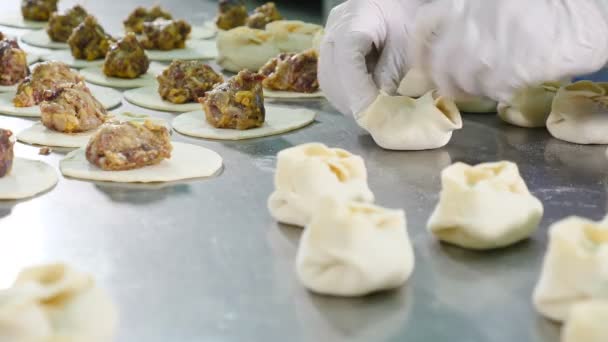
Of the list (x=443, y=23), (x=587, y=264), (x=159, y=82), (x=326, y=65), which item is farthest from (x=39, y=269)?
(x=159, y=82)

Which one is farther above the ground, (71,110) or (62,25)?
(71,110)

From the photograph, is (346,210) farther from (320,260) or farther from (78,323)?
(78,323)

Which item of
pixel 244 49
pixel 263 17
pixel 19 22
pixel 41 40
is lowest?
pixel 19 22

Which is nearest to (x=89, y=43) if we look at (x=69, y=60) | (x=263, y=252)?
(x=69, y=60)

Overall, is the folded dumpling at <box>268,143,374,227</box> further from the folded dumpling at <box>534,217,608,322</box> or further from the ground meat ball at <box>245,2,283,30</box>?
the ground meat ball at <box>245,2,283,30</box>

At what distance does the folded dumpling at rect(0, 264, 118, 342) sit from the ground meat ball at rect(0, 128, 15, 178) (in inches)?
36.4

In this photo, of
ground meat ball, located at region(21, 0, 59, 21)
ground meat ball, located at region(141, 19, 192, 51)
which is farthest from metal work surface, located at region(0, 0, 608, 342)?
ground meat ball, located at region(21, 0, 59, 21)

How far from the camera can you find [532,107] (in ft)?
9.76

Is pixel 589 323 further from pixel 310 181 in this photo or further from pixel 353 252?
pixel 310 181

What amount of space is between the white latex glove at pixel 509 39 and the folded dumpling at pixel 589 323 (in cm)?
110

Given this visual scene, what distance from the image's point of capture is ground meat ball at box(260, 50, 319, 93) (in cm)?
351

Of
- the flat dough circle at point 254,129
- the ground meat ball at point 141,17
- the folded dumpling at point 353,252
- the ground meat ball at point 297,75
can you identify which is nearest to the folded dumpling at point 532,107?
the flat dough circle at point 254,129

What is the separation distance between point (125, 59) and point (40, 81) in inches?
20.6

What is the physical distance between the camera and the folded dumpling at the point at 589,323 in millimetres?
1399
